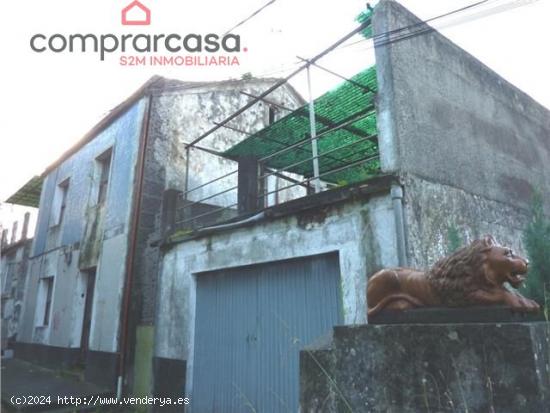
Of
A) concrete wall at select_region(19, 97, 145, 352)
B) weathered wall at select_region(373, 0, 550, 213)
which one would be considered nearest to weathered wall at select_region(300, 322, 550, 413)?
weathered wall at select_region(373, 0, 550, 213)

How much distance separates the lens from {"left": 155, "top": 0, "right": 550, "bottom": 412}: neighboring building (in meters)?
4.29

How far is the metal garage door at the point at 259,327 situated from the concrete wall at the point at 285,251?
181mm

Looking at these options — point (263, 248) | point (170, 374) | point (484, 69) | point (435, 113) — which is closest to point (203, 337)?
point (170, 374)

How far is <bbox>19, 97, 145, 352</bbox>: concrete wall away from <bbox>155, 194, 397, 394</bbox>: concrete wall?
4.60 feet

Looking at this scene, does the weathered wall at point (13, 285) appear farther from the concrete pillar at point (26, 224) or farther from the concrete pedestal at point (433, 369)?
the concrete pedestal at point (433, 369)

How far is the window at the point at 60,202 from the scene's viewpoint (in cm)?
1173

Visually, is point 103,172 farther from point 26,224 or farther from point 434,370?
point 26,224

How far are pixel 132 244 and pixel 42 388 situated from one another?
3.06 metres

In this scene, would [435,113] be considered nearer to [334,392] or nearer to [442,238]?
[442,238]

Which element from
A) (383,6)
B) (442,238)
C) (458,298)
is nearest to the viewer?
(458,298)

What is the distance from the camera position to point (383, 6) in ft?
15.8

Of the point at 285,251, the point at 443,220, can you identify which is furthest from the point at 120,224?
the point at 443,220

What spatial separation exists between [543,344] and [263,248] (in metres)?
3.97

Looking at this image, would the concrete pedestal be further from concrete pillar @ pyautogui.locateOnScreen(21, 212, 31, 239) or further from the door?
concrete pillar @ pyautogui.locateOnScreen(21, 212, 31, 239)
